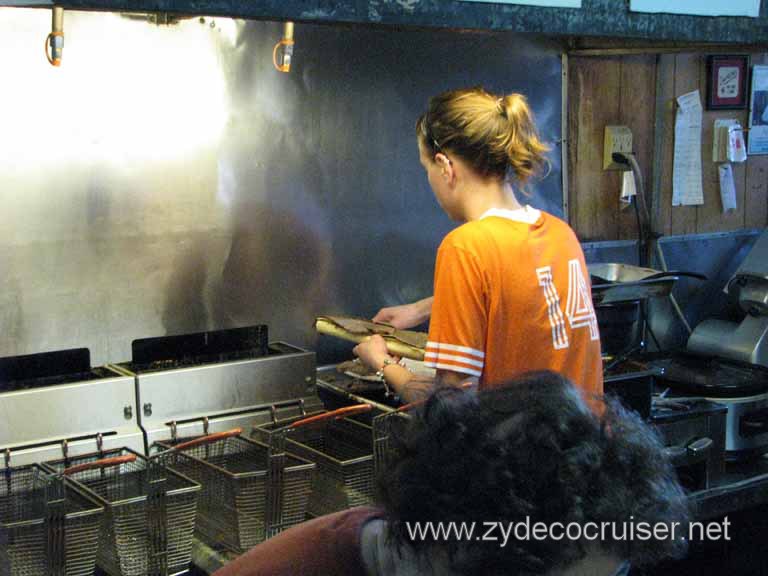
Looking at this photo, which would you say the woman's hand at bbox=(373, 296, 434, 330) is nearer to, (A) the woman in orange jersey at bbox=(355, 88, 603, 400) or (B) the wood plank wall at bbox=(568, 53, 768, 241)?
(A) the woman in orange jersey at bbox=(355, 88, 603, 400)

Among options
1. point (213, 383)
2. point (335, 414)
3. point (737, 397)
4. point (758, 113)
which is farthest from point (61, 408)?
point (758, 113)

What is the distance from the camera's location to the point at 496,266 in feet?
6.07

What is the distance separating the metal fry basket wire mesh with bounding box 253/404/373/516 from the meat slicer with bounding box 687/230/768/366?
1530 mm

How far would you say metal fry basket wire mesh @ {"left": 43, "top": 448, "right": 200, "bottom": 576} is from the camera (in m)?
1.88

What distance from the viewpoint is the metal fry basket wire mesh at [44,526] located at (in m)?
1.76

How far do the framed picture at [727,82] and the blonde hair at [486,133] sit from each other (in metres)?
2.00

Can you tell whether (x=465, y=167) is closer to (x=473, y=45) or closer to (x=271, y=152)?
(x=271, y=152)

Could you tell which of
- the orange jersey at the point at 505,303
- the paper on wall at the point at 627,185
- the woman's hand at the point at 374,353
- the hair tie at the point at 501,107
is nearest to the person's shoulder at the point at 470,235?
the orange jersey at the point at 505,303

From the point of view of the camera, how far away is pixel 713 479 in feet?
9.05

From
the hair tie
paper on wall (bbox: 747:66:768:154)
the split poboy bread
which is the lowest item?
the split poboy bread

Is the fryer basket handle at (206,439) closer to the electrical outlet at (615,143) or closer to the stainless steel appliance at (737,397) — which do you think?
the stainless steel appliance at (737,397)

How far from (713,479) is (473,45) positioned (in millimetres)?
1485

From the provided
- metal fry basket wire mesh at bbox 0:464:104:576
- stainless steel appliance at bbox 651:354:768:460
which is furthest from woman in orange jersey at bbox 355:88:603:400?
stainless steel appliance at bbox 651:354:768:460

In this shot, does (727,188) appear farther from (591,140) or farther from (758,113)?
(591,140)
